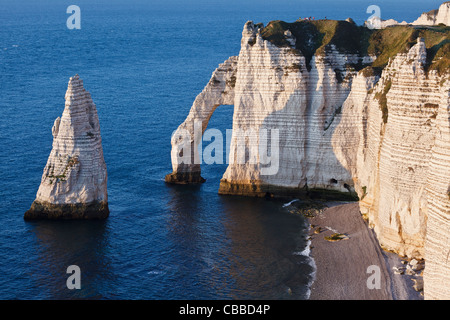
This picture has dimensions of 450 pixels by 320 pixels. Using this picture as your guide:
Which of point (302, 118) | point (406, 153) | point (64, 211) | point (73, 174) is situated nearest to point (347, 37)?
point (302, 118)

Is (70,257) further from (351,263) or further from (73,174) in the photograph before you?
(351,263)

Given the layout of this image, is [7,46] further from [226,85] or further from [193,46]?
[226,85]

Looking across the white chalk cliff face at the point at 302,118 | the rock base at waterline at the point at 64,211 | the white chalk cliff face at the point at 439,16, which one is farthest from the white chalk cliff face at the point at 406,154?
the white chalk cliff face at the point at 439,16

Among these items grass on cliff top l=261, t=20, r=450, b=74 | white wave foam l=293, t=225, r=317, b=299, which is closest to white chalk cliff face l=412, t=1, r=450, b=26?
grass on cliff top l=261, t=20, r=450, b=74

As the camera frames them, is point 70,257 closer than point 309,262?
No

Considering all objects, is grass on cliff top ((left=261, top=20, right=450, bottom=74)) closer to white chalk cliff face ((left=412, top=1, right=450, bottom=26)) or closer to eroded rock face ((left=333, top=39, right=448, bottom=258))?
eroded rock face ((left=333, top=39, right=448, bottom=258))

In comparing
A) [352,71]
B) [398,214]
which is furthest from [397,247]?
[352,71]

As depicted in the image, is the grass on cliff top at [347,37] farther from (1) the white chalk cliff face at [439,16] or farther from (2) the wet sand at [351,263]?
(2) the wet sand at [351,263]
